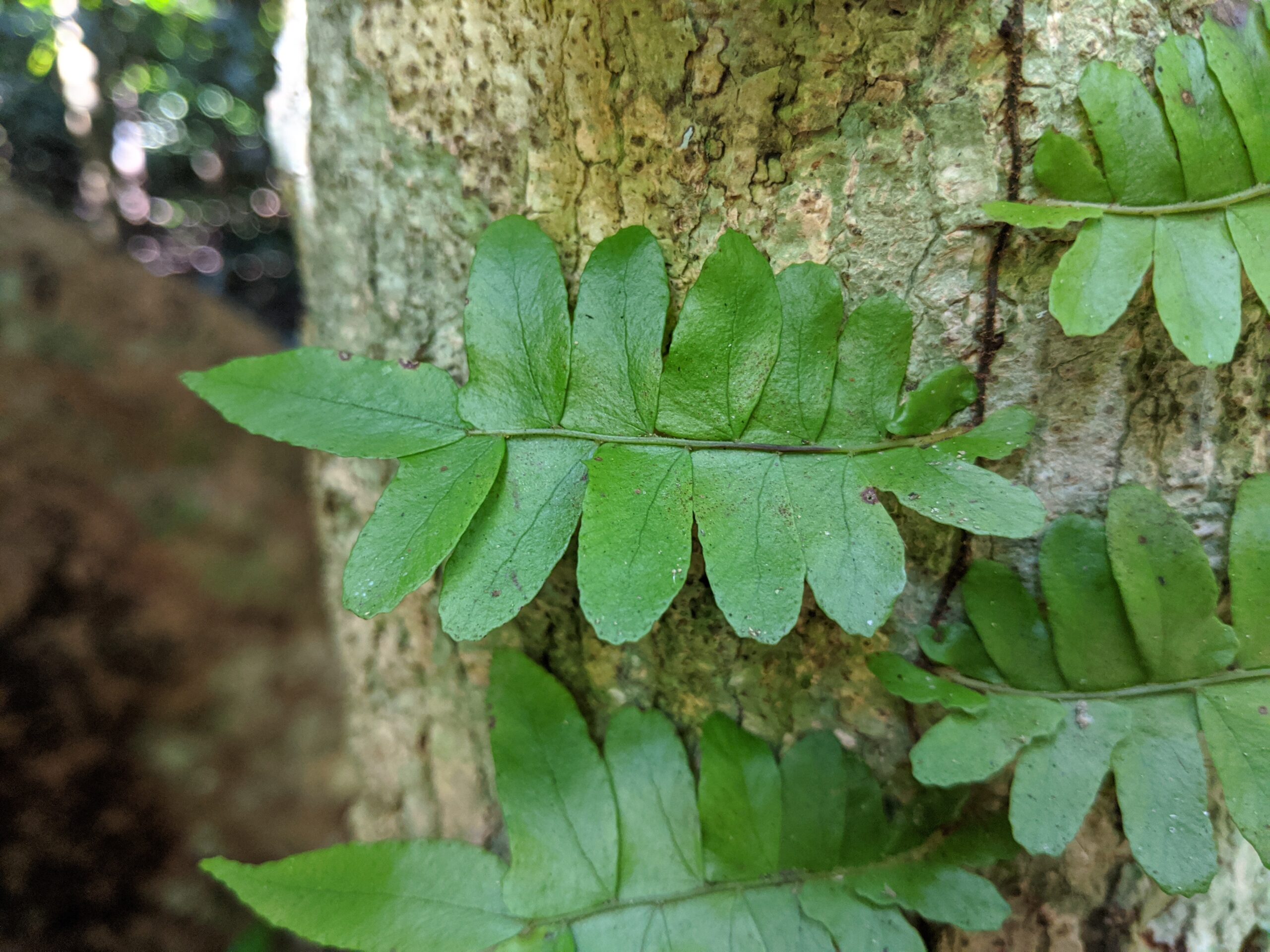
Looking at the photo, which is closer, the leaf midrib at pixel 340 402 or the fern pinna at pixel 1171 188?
the fern pinna at pixel 1171 188

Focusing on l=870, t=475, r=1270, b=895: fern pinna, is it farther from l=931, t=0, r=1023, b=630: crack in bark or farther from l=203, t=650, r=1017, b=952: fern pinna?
l=203, t=650, r=1017, b=952: fern pinna

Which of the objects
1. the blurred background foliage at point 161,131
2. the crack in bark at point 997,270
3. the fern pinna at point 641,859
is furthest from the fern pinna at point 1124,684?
the blurred background foliage at point 161,131

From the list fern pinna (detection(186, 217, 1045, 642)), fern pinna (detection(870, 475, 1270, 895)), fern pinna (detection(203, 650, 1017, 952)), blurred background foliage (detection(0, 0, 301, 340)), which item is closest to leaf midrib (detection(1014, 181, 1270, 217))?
fern pinna (detection(186, 217, 1045, 642))

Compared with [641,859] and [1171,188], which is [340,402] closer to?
[641,859]

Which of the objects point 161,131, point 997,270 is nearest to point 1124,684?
point 997,270

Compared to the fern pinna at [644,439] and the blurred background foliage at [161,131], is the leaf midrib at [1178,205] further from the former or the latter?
the blurred background foliage at [161,131]

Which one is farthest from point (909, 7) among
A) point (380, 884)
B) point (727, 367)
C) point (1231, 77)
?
point (380, 884)

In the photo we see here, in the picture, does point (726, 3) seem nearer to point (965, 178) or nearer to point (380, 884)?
point (965, 178)
